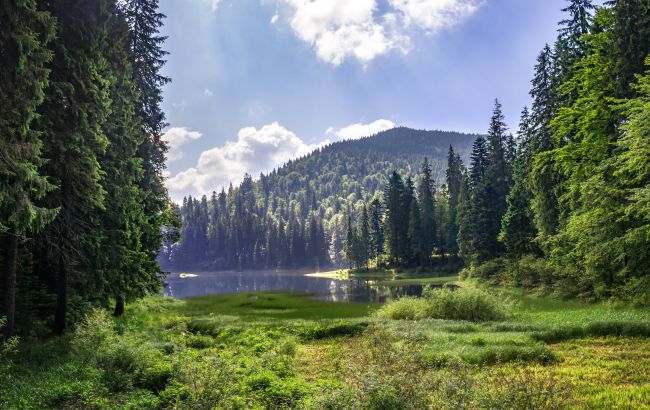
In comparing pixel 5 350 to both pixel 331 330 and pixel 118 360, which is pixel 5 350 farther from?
pixel 331 330

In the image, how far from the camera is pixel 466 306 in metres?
23.9

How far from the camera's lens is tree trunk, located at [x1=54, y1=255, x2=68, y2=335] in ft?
58.5

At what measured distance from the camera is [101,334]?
13.6 meters

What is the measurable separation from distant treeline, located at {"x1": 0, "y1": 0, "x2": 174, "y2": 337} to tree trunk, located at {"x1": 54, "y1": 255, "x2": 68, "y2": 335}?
1.6 inches

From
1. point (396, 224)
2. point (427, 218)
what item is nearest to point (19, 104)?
point (396, 224)

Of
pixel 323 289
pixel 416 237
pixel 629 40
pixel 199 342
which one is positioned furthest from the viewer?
pixel 416 237

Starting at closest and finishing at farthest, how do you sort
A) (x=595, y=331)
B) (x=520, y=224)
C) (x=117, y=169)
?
(x=595, y=331)
(x=117, y=169)
(x=520, y=224)

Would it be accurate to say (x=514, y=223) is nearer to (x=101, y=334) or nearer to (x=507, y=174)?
(x=507, y=174)

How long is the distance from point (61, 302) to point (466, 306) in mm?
19104

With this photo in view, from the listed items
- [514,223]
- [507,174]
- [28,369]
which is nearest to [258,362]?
[28,369]

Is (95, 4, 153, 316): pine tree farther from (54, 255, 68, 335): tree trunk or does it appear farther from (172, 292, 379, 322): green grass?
(172, 292, 379, 322): green grass

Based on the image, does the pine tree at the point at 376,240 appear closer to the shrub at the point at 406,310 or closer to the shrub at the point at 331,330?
the shrub at the point at 406,310

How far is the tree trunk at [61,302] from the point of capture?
58.5 feet

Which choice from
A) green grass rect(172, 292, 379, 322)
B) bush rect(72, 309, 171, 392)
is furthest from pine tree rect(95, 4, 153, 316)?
green grass rect(172, 292, 379, 322)
